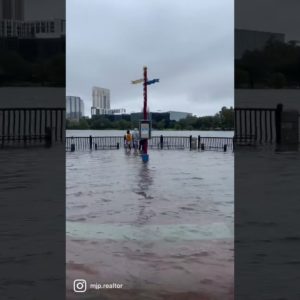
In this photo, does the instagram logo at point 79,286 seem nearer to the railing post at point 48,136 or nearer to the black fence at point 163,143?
the railing post at point 48,136

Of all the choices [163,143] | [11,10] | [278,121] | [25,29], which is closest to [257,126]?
[278,121]

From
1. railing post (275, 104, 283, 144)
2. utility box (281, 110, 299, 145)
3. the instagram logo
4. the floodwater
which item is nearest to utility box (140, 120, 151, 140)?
the floodwater

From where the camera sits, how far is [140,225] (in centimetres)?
469

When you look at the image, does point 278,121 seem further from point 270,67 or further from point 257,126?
point 270,67

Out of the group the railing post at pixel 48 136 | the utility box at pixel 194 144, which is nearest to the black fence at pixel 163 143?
the utility box at pixel 194 144

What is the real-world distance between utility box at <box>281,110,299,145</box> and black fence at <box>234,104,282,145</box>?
0.22 ft

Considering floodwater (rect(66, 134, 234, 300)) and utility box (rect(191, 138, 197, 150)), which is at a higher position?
utility box (rect(191, 138, 197, 150))

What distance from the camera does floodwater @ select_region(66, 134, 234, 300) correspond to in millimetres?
2721

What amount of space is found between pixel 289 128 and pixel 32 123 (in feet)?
8.80

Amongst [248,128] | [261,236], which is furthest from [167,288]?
[248,128]

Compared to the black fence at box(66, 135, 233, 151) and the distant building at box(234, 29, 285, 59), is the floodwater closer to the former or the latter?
the distant building at box(234, 29, 285, 59)

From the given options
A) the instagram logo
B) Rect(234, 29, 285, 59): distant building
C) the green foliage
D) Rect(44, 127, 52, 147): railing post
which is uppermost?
Rect(234, 29, 285, 59): distant building

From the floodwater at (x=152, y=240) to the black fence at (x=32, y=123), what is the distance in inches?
37.6

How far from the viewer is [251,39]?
3.32 m
